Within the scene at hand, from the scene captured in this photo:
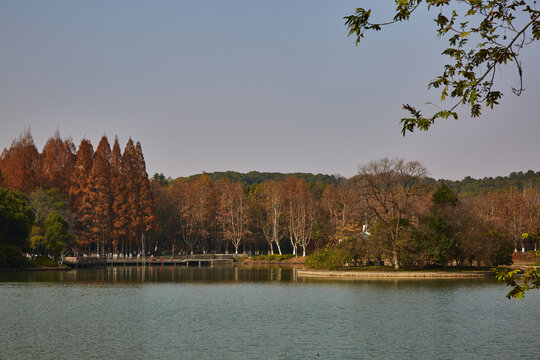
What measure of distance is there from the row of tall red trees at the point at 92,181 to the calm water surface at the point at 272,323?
1740 inches

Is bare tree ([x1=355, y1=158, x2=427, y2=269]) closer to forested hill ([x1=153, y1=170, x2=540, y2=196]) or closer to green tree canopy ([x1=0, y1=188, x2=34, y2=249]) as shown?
green tree canopy ([x1=0, y1=188, x2=34, y2=249])

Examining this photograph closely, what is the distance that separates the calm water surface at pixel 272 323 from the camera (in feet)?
70.7

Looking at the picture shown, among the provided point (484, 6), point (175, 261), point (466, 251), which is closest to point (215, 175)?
point (175, 261)

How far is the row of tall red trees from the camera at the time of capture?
3521 inches

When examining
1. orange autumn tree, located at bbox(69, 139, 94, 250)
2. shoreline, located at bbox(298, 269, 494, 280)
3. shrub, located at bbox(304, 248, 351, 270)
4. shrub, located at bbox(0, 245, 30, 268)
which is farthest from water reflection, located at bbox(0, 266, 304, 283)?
orange autumn tree, located at bbox(69, 139, 94, 250)

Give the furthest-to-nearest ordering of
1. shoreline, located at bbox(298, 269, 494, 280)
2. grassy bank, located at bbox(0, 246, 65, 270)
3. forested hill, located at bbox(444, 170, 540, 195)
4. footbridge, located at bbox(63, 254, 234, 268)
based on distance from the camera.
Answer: forested hill, located at bbox(444, 170, 540, 195) < footbridge, located at bbox(63, 254, 234, 268) < grassy bank, located at bbox(0, 246, 65, 270) < shoreline, located at bbox(298, 269, 494, 280)

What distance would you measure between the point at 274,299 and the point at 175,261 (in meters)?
61.7

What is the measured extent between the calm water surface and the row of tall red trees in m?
44.2

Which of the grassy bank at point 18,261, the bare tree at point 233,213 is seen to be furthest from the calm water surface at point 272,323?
the bare tree at point 233,213

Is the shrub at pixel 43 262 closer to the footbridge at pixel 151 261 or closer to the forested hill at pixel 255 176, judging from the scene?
the footbridge at pixel 151 261

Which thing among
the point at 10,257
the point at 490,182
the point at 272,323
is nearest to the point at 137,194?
the point at 10,257

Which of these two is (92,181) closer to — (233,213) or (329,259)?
(233,213)

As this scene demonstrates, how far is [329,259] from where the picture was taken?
60312mm

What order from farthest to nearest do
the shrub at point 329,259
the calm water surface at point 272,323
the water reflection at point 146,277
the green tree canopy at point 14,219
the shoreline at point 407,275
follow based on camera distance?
the green tree canopy at point 14,219 → the shrub at point 329,259 → the water reflection at point 146,277 → the shoreline at point 407,275 → the calm water surface at point 272,323
